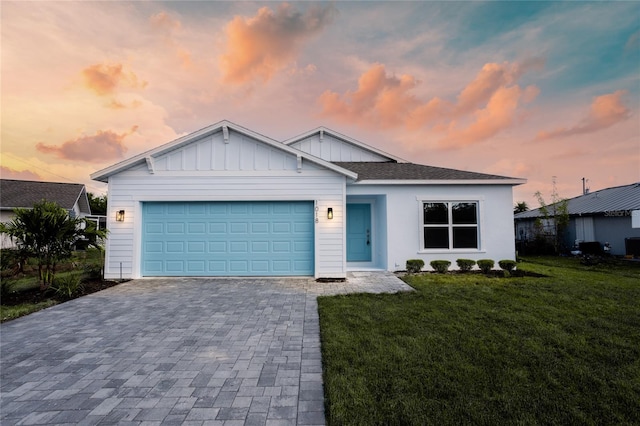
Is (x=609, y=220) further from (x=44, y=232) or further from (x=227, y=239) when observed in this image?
(x=44, y=232)

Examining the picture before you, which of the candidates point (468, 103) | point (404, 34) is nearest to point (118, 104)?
point (404, 34)

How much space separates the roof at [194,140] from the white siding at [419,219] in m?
2.16

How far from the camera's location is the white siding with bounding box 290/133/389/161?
13961 mm

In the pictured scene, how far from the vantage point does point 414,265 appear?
9.85m

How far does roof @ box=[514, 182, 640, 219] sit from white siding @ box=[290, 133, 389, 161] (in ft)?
43.5

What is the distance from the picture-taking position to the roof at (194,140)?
29.5 feet

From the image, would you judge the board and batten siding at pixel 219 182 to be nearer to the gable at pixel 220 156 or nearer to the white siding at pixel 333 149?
the gable at pixel 220 156

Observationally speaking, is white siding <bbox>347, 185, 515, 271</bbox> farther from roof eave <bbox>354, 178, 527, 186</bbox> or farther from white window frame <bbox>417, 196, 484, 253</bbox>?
roof eave <bbox>354, 178, 527, 186</bbox>

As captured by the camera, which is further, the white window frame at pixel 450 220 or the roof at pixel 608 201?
the roof at pixel 608 201

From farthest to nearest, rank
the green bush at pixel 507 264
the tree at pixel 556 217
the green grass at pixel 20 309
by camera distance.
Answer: the tree at pixel 556 217
the green bush at pixel 507 264
the green grass at pixel 20 309

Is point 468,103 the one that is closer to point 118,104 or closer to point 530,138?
point 530,138

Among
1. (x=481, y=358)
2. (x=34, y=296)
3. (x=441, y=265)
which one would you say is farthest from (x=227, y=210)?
(x=481, y=358)

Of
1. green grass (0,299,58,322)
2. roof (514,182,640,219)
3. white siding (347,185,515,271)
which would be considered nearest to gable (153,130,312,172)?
white siding (347,185,515,271)

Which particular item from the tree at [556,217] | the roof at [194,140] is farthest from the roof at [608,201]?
the roof at [194,140]
